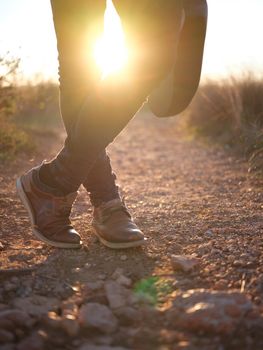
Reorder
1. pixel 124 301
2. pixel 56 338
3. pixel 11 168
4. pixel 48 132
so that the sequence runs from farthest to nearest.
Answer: pixel 48 132
pixel 11 168
pixel 124 301
pixel 56 338

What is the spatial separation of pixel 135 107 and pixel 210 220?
0.81m

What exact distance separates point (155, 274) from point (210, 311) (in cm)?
39

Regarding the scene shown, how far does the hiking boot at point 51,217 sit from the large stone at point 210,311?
24.9 inches

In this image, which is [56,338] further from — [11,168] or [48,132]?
[48,132]

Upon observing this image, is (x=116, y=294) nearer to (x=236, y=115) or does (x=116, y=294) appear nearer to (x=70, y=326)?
(x=70, y=326)

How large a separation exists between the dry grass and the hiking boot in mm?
1742

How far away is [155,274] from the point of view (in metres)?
1.66

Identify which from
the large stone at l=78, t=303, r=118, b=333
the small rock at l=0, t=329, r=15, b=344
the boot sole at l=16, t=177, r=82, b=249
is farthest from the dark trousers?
the small rock at l=0, t=329, r=15, b=344

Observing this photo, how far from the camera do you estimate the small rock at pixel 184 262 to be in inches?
65.1

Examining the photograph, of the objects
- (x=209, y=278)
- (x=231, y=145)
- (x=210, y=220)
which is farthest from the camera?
(x=231, y=145)

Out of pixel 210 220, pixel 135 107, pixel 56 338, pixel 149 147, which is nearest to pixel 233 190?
pixel 210 220

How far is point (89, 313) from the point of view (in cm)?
135

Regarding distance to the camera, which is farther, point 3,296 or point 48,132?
point 48,132

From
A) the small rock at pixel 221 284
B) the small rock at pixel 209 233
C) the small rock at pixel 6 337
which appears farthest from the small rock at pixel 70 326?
the small rock at pixel 209 233
